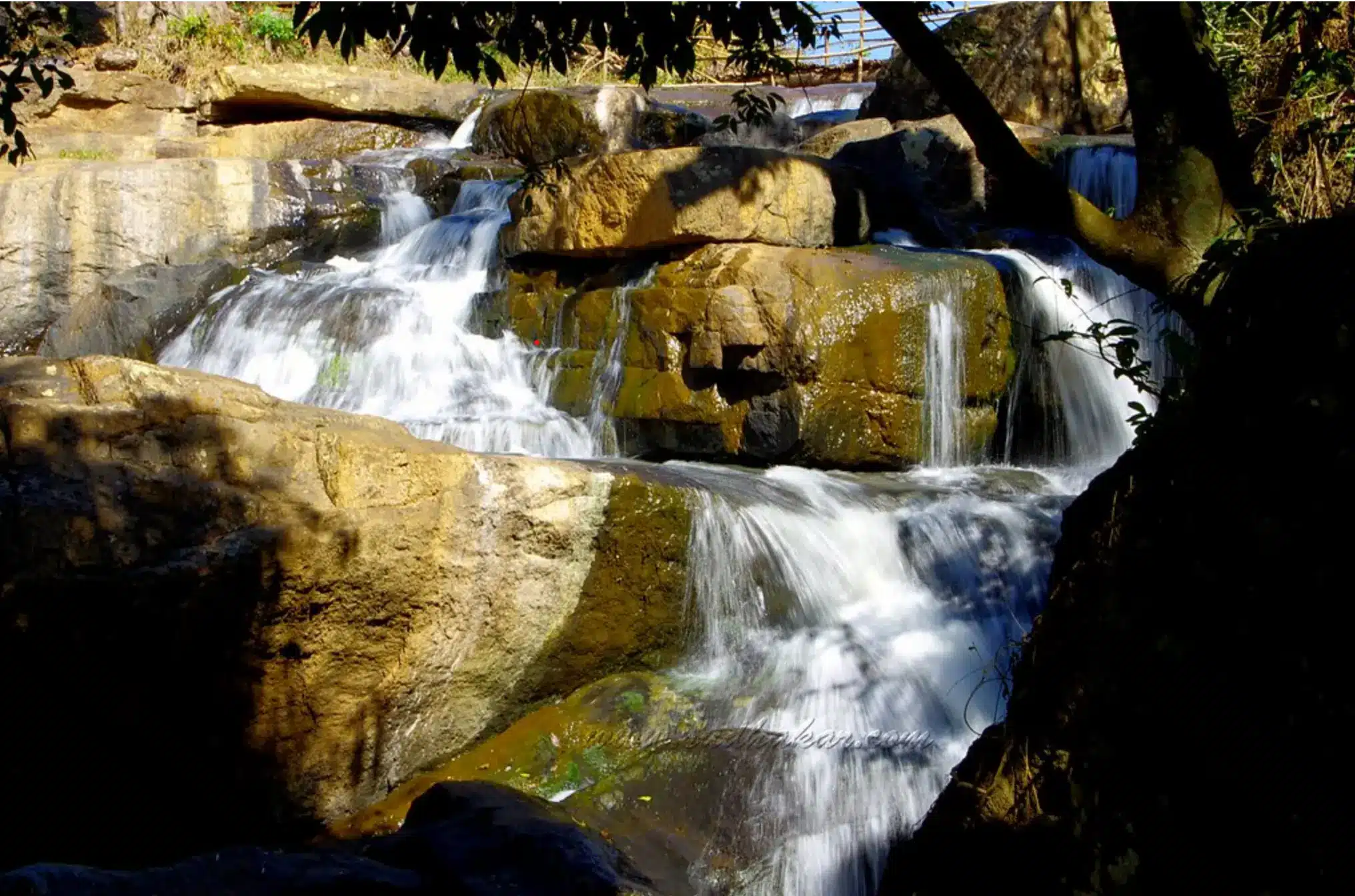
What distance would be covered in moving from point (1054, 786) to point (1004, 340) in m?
6.18

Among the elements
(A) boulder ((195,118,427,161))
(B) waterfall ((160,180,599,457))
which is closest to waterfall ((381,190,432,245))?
(B) waterfall ((160,180,599,457))

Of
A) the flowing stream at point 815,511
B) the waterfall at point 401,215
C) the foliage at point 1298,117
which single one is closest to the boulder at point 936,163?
the flowing stream at point 815,511

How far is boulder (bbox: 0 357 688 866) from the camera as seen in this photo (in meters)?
4.07

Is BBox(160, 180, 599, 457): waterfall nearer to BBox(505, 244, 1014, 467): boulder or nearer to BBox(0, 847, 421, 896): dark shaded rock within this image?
BBox(505, 244, 1014, 467): boulder

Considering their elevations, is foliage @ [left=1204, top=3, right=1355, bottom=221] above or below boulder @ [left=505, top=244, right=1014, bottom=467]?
above

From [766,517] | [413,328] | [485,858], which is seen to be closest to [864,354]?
[766,517]

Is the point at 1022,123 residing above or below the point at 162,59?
below

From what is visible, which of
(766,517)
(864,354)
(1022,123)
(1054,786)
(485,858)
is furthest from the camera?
(1022,123)

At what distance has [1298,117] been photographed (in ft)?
23.1

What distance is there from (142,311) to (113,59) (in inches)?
256

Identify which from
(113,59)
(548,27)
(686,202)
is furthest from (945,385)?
(113,59)

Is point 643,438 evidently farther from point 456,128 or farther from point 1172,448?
point 456,128

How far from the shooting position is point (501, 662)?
16.2 ft

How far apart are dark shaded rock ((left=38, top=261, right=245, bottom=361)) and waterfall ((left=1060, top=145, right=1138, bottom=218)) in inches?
303
